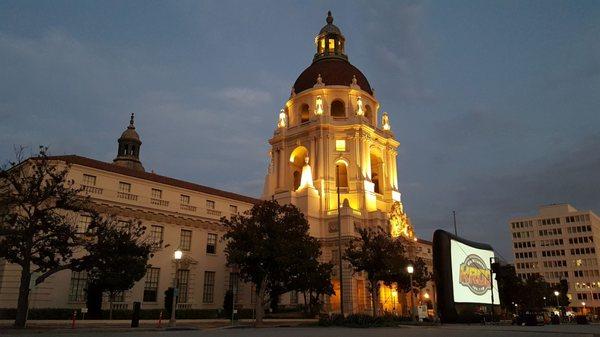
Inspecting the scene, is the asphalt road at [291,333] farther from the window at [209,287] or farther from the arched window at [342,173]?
the arched window at [342,173]

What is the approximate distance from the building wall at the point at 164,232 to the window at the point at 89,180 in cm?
11

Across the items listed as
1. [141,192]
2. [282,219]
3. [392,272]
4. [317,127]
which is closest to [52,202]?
[141,192]

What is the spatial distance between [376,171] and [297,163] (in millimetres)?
13181

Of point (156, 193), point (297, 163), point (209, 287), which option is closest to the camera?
point (156, 193)

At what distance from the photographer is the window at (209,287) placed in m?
51.6

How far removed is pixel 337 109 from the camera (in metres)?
82.1

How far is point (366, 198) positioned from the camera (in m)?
72.2

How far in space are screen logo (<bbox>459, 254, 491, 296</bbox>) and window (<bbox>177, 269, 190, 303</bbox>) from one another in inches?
1061

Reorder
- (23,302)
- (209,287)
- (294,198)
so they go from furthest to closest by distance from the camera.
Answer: (294,198), (209,287), (23,302)

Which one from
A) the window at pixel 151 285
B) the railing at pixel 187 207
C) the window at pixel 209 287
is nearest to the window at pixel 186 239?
the railing at pixel 187 207

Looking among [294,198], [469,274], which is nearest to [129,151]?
[294,198]

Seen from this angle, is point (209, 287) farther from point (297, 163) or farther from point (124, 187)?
point (297, 163)

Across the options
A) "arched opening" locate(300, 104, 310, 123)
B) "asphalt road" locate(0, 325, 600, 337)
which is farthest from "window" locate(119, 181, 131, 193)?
"arched opening" locate(300, 104, 310, 123)

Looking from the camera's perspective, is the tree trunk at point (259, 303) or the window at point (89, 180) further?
the window at point (89, 180)
